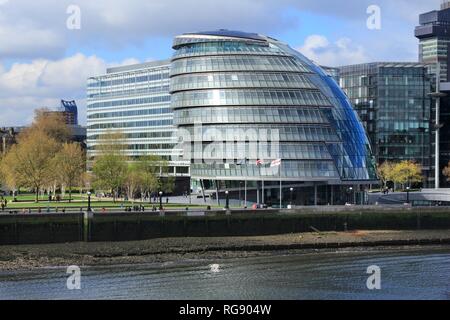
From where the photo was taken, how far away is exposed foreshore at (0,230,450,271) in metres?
56.7

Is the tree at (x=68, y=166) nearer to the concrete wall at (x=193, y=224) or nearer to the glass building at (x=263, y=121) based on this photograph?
the glass building at (x=263, y=121)

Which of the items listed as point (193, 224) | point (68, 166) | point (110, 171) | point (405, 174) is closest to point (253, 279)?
point (193, 224)

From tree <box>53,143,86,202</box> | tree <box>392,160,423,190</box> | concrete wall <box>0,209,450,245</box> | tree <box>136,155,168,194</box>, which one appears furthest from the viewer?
tree <box>392,160,423,190</box>

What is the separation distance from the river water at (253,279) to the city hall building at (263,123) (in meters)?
33.0

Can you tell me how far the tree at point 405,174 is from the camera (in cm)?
13000

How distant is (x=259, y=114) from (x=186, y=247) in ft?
111

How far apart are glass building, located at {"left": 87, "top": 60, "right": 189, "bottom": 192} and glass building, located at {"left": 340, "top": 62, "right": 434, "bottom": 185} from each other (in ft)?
134

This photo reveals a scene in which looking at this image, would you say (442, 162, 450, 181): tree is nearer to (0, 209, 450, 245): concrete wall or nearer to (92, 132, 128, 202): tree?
(0, 209, 450, 245): concrete wall

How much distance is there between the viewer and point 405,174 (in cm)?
13038

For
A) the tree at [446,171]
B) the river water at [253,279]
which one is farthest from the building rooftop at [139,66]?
the river water at [253,279]

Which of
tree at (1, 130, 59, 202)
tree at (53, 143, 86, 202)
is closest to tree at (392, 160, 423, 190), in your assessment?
tree at (53, 143, 86, 202)

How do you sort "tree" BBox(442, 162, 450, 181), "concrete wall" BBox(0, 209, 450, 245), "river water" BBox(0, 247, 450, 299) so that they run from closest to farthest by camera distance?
"river water" BBox(0, 247, 450, 299), "concrete wall" BBox(0, 209, 450, 245), "tree" BBox(442, 162, 450, 181)

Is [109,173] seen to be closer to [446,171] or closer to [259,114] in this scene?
[259,114]
